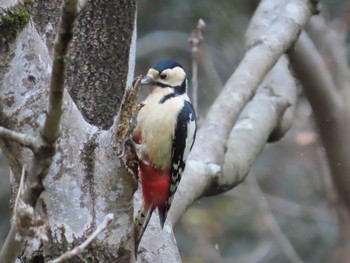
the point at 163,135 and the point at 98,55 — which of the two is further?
the point at 98,55

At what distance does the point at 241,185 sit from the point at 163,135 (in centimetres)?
582

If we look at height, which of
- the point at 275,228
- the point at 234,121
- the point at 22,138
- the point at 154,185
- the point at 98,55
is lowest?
the point at 275,228

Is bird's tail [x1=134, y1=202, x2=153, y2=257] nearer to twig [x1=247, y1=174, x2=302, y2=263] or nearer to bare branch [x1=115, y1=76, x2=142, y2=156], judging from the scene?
bare branch [x1=115, y1=76, x2=142, y2=156]

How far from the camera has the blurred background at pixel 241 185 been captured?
8.40 m

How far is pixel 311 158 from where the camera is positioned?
907 centimetres

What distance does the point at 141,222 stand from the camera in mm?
3174

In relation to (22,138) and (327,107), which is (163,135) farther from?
(327,107)

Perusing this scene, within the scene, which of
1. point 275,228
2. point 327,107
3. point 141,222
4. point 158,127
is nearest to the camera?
point 141,222

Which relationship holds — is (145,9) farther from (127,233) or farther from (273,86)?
(127,233)

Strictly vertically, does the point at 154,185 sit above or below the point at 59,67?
below

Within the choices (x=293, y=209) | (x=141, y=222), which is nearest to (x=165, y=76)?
(x=141, y=222)

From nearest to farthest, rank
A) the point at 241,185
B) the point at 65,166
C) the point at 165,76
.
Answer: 1. the point at 65,166
2. the point at 165,76
3. the point at 241,185

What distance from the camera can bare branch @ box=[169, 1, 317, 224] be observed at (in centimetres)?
396

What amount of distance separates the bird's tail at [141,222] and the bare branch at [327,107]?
222 cm
